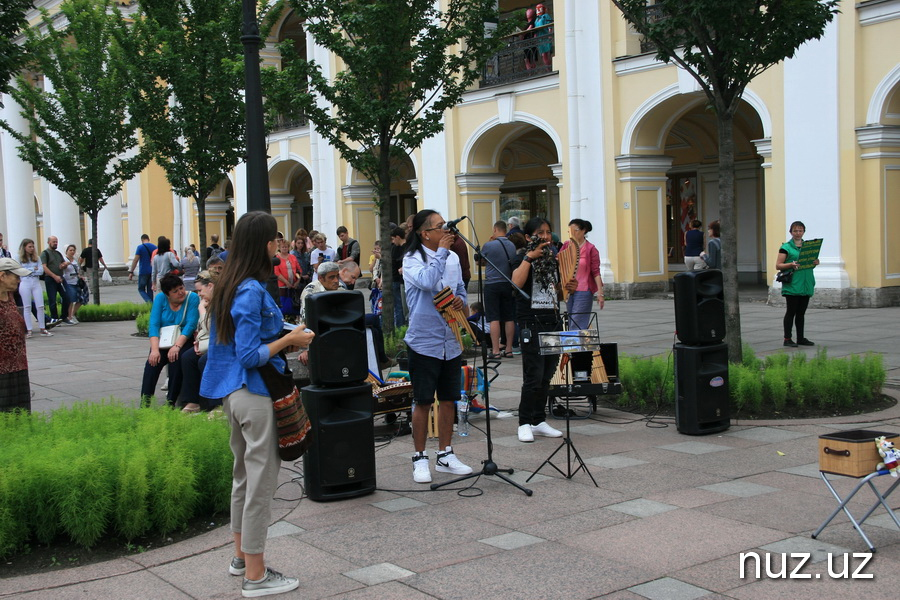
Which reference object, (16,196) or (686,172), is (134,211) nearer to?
(16,196)

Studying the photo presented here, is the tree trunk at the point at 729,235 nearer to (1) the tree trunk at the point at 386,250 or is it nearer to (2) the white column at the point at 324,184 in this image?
(1) the tree trunk at the point at 386,250

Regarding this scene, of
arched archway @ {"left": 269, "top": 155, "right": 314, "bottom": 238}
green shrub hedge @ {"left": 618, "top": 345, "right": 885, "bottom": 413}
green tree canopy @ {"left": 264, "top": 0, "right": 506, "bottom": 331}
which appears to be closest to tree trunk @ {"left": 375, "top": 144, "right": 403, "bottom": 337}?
green tree canopy @ {"left": 264, "top": 0, "right": 506, "bottom": 331}

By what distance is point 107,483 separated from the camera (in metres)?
5.50

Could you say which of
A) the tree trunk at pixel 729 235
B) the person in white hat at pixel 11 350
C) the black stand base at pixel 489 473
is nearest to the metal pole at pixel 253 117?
the person in white hat at pixel 11 350

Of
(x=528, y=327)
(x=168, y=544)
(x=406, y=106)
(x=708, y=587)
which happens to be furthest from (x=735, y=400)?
(x=406, y=106)

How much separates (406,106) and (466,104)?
42.3ft

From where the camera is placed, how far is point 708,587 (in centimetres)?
441

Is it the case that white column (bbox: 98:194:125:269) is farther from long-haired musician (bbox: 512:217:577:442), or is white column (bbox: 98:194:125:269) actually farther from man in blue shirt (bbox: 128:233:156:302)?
long-haired musician (bbox: 512:217:577:442)

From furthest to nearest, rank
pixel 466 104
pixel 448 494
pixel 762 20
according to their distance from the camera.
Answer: pixel 466 104 → pixel 762 20 → pixel 448 494

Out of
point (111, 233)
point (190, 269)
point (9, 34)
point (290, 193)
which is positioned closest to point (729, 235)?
point (9, 34)

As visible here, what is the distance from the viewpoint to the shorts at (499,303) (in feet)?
39.7

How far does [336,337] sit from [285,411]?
1.45 m

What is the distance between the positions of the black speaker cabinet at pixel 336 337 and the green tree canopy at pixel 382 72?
717 centimetres

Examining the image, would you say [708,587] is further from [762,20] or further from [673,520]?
[762,20]
